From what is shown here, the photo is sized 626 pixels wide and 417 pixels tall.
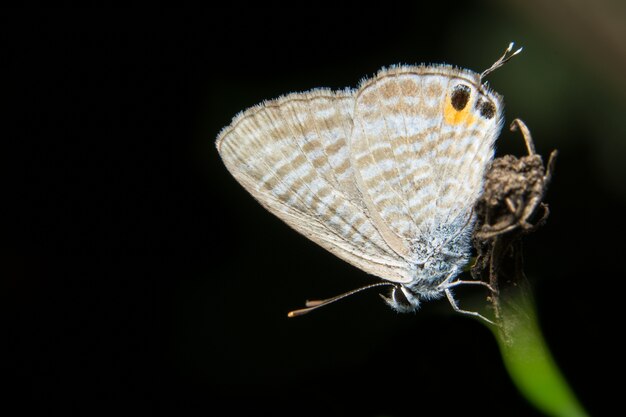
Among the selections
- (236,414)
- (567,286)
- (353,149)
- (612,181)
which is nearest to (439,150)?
(353,149)

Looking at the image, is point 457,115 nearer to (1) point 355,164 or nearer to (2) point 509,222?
(1) point 355,164

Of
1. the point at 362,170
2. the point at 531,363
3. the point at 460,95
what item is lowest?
the point at 531,363

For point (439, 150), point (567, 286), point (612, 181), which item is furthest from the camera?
point (612, 181)

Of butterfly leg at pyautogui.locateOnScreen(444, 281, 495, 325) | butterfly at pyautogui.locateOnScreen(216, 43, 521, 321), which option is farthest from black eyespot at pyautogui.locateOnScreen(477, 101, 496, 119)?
butterfly leg at pyautogui.locateOnScreen(444, 281, 495, 325)

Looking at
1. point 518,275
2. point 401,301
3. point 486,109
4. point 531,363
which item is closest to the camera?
point 531,363

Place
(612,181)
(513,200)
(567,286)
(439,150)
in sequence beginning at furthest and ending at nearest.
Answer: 1. (612,181)
2. (567,286)
3. (439,150)
4. (513,200)

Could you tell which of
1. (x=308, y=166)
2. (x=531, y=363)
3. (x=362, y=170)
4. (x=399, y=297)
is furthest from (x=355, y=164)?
(x=531, y=363)

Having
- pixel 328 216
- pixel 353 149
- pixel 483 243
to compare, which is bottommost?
pixel 483 243

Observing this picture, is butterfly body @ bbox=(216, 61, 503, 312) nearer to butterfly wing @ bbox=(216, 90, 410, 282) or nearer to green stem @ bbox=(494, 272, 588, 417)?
butterfly wing @ bbox=(216, 90, 410, 282)

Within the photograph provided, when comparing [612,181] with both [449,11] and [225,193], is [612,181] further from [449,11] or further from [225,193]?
[225,193]
